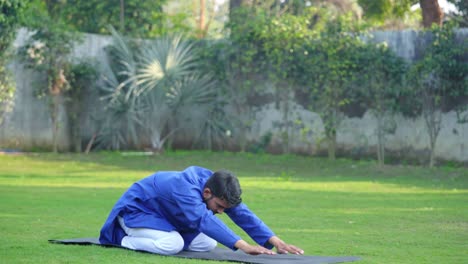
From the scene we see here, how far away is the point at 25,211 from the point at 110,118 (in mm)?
13022

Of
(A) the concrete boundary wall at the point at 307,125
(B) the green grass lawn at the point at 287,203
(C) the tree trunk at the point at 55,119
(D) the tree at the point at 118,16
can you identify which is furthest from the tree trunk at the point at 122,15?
(B) the green grass lawn at the point at 287,203

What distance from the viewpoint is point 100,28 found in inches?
1182

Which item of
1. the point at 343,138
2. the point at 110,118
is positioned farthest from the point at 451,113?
the point at 110,118

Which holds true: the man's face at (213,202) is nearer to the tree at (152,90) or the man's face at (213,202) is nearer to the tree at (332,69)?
the tree at (332,69)

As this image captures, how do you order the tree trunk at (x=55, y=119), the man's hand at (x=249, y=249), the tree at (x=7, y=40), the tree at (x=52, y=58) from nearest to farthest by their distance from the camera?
the man's hand at (x=249, y=249)
the tree at (x=7, y=40)
the tree at (x=52, y=58)
the tree trunk at (x=55, y=119)

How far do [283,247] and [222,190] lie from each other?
745mm

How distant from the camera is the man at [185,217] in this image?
7.51m

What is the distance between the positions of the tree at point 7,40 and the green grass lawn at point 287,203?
1.50m

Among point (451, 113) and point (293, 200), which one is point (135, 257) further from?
point (451, 113)

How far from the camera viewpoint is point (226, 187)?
7496 millimetres

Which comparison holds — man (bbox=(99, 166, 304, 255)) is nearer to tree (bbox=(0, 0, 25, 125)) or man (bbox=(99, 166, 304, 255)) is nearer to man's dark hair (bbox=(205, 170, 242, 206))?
man's dark hair (bbox=(205, 170, 242, 206))

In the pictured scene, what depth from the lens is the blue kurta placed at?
755 cm

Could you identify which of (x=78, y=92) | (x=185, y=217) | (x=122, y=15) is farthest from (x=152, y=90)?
(x=185, y=217)

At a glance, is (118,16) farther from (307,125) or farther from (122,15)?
(307,125)
